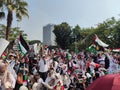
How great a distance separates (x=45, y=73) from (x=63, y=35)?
87200mm

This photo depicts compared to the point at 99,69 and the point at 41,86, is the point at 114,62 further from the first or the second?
the point at 41,86

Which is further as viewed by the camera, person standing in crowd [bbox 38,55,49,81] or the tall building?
the tall building

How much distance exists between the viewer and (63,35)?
103 metres

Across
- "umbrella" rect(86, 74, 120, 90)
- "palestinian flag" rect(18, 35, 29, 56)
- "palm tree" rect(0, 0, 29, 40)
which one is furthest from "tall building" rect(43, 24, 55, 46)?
"umbrella" rect(86, 74, 120, 90)

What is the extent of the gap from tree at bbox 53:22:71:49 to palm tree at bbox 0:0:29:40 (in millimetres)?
64910

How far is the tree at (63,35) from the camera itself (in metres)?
101

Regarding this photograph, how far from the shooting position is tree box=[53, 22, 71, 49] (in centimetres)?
10119

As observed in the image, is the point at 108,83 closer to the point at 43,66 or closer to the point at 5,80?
the point at 5,80

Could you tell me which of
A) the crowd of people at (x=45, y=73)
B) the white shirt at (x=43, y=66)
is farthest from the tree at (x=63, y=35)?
the white shirt at (x=43, y=66)

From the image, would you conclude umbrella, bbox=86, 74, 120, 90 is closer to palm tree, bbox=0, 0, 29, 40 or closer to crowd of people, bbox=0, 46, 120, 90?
crowd of people, bbox=0, 46, 120, 90

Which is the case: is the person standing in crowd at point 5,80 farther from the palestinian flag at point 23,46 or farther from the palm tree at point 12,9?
the palm tree at point 12,9

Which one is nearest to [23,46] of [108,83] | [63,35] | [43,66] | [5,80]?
[43,66]

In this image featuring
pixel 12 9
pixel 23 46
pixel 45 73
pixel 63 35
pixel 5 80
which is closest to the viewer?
pixel 5 80

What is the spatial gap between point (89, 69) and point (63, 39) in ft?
271
